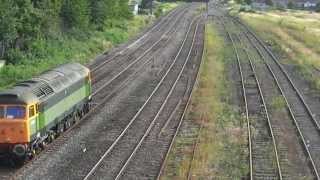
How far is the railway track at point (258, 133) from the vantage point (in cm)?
2188

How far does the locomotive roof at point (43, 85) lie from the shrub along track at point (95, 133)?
203 cm

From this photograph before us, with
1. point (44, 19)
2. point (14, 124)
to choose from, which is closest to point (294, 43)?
point (44, 19)

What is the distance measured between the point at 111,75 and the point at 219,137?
16.4m

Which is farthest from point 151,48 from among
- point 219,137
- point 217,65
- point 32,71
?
point 219,137

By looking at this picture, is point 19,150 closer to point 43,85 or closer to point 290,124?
point 43,85

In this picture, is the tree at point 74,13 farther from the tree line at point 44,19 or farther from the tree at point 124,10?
the tree at point 124,10

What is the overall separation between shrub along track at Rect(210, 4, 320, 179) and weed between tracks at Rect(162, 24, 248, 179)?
4.89ft

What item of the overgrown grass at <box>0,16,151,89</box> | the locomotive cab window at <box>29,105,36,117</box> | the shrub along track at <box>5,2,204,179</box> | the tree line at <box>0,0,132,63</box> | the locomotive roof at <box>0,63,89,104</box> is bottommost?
the shrub along track at <box>5,2,204,179</box>

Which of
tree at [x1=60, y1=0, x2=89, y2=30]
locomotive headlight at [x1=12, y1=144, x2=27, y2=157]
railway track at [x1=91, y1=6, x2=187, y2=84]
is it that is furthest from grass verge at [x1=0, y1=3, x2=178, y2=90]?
locomotive headlight at [x1=12, y1=144, x2=27, y2=157]

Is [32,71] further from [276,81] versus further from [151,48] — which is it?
[151,48]

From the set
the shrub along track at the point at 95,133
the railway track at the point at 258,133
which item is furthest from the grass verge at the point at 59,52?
the railway track at the point at 258,133

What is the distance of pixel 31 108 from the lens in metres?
22.1

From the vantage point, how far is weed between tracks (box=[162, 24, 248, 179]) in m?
21.8

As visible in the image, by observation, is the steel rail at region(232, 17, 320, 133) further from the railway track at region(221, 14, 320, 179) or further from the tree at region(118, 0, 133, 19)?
the tree at region(118, 0, 133, 19)
